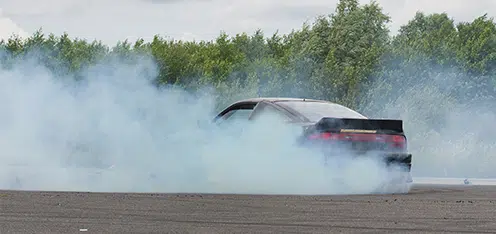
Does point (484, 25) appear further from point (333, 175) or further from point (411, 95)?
point (333, 175)

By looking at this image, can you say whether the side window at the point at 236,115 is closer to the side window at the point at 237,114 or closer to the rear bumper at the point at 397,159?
the side window at the point at 237,114

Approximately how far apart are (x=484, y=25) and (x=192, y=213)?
69.8m

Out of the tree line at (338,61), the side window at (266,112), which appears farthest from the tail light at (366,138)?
the tree line at (338,61)

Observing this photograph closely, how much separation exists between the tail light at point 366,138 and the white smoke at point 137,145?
0.98 feet

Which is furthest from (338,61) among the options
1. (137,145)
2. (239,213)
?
(239,213)

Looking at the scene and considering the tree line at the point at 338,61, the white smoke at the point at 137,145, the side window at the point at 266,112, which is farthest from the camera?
the tree line at the point at 338,61

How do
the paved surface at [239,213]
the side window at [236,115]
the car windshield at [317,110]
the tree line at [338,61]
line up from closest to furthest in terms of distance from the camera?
the paved surface at [239,213], the car windshield at [317,110], the side window at [236,115], the tree line at [338,61]

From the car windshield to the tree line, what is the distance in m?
5.58

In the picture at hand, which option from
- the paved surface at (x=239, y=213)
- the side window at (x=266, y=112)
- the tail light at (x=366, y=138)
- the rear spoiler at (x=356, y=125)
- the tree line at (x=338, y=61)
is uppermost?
the tree line at (x=338, y=61)

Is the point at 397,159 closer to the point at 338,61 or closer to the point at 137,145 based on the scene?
the point at 137,145

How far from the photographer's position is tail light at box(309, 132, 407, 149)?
15.6 meters

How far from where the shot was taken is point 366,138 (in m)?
15.9

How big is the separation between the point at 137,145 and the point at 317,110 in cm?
355

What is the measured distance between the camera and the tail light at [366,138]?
1563cm
